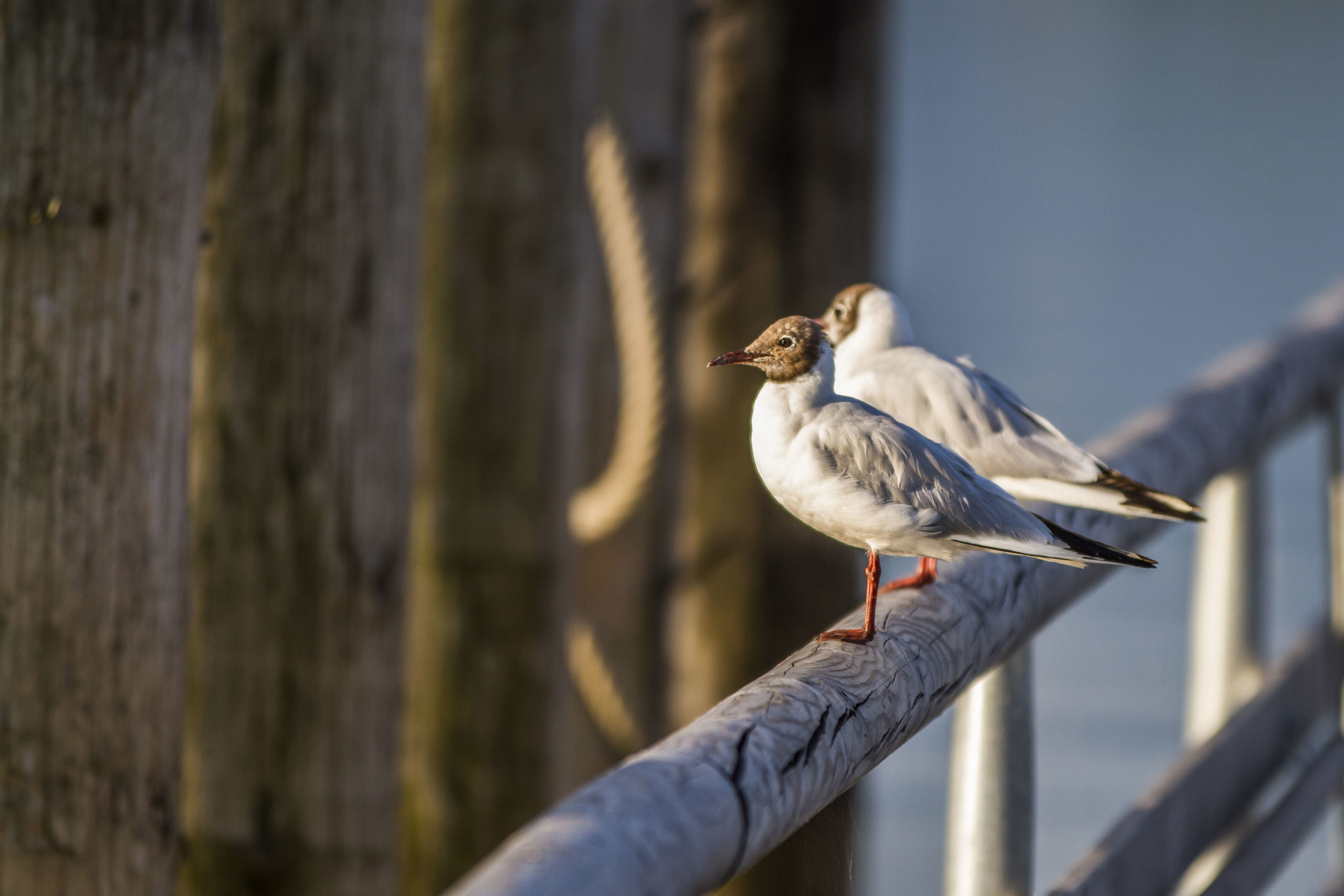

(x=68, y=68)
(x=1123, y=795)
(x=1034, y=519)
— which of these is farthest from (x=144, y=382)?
(x=1123, y=795)

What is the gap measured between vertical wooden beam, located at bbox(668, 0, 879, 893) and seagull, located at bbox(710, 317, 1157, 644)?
5.39 ft

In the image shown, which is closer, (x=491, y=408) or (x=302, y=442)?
(x=302, y=442)

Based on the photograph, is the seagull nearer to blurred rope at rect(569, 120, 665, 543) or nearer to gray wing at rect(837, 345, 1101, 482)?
gray wing at rect(837, 345, 1101, 482)

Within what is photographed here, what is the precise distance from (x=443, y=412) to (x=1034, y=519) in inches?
59.9

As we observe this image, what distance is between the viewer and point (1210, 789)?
1.40m

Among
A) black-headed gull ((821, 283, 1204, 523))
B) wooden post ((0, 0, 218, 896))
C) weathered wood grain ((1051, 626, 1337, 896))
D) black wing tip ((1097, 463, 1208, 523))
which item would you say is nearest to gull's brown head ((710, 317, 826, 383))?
black-headed gull ((821, 283, 1204, 523))

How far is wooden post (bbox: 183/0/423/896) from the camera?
61.5 inches

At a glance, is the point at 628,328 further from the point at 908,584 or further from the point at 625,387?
the point at 908,584

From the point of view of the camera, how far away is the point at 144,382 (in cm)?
113

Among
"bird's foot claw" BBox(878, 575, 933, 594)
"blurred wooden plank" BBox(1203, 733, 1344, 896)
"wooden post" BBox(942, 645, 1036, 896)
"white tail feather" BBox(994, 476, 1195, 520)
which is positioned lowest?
"blurred wooden plank" BBox(1203, 733, 1344, 896)

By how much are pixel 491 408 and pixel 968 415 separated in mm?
1323

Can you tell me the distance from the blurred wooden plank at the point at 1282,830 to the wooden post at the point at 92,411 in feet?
3.51

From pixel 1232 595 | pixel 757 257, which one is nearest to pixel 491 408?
pixel 757 257

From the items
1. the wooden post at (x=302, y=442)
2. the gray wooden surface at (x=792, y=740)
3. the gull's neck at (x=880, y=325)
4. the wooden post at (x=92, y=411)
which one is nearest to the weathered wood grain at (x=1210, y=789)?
the gray wooden surface at (x=792, y=740)
